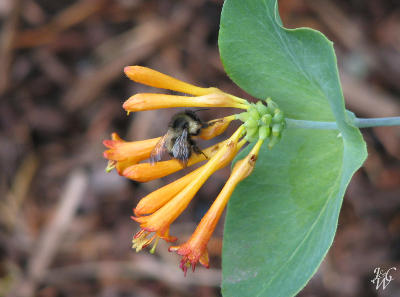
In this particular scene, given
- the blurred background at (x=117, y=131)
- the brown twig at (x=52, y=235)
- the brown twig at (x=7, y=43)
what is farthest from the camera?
the brown twig at (x=7, y=43)

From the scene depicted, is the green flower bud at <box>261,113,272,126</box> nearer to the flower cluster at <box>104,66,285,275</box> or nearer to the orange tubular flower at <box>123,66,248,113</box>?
the flower cluster at <box>104,66,285,275</box>

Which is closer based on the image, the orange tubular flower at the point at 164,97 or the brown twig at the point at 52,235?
the orange tubular flower at the point at 164,97

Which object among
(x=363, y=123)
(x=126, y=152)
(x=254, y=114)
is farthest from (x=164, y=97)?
(x=363, y=123)

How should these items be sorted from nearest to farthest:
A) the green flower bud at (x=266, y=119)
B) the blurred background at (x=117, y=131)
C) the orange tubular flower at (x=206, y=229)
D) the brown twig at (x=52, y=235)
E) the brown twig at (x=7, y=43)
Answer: the orange tubular flower at (x=206, y=229), the green flower bud at (x=266, y=119), the blurred background at (x=117, y=131), the brown twig at (x=52, y=235), the brown twig at (x=7, y=43)

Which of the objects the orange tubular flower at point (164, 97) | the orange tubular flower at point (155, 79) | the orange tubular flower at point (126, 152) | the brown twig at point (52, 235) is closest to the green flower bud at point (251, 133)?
the orange tubular flower at point (164, 97)

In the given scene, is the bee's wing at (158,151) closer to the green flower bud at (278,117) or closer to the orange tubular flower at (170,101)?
the orange tubular flower at (170,101)

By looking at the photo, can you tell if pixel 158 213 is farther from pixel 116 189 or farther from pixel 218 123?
pixel 116 189

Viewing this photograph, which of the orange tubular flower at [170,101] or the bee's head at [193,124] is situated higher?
the orange tubular flower at [170,101]
